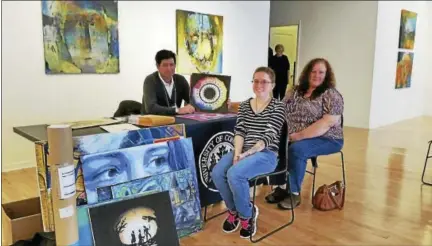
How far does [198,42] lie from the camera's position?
5078mm

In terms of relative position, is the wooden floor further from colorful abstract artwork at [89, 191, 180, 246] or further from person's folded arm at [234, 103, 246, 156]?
person's folded arm at [234, 103, 246, 156]

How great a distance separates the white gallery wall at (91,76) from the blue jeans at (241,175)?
2.35 m

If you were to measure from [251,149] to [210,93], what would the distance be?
0.64 metres

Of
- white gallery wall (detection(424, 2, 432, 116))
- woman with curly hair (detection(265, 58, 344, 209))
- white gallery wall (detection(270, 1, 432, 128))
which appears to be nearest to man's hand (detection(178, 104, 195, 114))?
woman with curly hair (detection(265, 58, 344, 209))

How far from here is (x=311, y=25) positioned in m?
6.57

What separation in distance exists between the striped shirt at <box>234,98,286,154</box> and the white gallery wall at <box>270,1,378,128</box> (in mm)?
3528

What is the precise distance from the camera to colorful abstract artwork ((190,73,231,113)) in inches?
107

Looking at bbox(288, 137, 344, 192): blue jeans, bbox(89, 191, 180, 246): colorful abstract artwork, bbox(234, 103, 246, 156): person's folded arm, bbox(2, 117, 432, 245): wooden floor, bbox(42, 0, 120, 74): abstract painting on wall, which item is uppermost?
bbox(42, 0, 120, 74): abstract painting on wall

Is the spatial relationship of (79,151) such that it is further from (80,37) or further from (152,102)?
(80,37)

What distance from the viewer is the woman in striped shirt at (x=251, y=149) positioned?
7.44ft

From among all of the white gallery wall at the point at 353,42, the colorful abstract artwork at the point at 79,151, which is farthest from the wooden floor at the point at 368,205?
the white gallery wall at the point at 353,42

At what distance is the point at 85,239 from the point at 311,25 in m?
5.77

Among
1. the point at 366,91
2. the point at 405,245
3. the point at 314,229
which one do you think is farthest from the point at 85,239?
the point at 366,91


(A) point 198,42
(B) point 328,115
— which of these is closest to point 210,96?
(B) point 328,115
